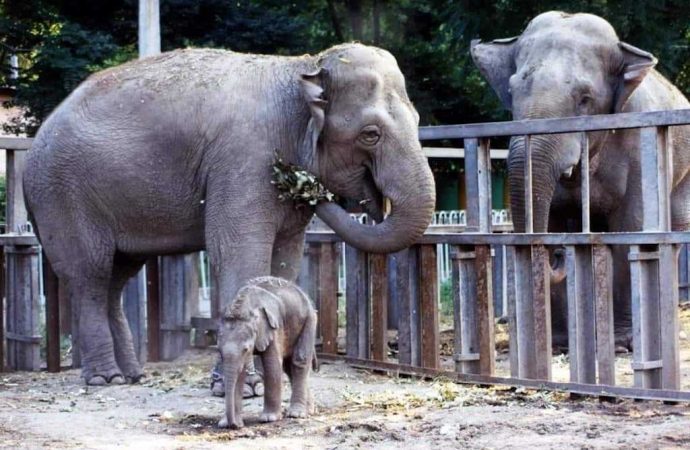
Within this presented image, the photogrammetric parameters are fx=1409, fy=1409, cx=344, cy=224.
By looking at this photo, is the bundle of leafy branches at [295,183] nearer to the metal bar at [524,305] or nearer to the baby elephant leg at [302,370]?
the baby elephant leg at [302,370]

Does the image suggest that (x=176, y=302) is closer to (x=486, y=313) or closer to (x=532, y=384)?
(x=486, y=313)

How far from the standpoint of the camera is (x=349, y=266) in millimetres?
10953

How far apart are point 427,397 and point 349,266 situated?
2.09 m

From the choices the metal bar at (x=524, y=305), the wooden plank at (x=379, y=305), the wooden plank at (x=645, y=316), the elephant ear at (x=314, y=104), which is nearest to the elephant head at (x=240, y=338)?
the elephant ear at (x=314, y=104)

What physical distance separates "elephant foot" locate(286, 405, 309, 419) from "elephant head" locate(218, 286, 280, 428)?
403 mm

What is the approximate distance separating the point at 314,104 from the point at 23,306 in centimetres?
361

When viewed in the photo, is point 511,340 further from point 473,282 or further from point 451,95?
point 451,95

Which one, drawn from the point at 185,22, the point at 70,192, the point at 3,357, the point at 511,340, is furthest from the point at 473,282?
the point at 185,22

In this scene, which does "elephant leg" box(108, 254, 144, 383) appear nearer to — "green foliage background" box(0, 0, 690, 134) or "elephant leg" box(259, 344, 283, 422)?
"elephant leg" box(259, 344, 283, 422)

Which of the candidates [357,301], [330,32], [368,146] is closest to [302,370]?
[368,146]

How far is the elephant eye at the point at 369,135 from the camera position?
944cm

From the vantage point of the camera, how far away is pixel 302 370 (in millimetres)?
8414

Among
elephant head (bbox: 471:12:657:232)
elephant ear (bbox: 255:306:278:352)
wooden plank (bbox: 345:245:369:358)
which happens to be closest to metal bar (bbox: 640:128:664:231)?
elephant head (bbox: 471:12:657:232)

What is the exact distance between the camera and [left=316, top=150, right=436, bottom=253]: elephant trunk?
9.38 metres
